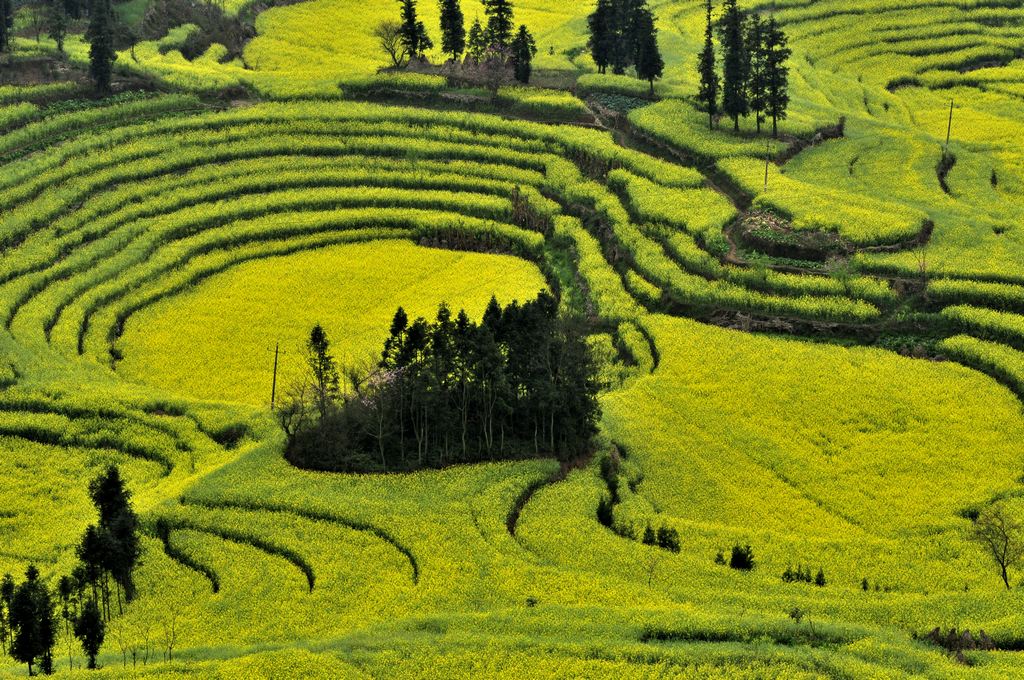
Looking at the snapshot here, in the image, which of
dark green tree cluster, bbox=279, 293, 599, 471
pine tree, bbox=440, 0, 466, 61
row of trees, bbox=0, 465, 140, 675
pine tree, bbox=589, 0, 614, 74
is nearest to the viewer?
row of trees, bbox=0, 465, 140, 675

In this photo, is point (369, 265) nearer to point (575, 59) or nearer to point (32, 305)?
point (32, 305)

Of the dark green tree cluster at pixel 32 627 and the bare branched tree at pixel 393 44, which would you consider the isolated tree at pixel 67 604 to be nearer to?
the dark green tree cluster at pixel 32 627

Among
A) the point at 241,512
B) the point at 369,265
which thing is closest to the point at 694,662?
the point at 241,512

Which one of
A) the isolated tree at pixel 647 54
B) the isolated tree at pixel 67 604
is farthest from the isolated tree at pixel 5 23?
the isolated tree at pixel 67 604

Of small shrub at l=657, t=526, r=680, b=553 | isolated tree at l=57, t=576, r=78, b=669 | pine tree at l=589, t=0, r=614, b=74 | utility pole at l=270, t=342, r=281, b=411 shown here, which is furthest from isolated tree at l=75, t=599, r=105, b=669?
pine tree at l=589, t=0, r=614, b=74

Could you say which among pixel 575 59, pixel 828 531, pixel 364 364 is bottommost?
pixel 828 531

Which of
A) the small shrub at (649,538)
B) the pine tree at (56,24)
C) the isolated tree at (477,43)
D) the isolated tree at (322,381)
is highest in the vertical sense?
the pine tree at (56,24)

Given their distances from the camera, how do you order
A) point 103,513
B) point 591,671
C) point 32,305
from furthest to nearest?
point 32,305, point 103,513, point 591,671

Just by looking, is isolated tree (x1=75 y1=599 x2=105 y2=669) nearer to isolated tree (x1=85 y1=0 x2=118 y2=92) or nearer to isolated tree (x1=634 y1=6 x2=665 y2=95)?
isolated tree (x1=85 y1=0 x2=118 y2=92)
